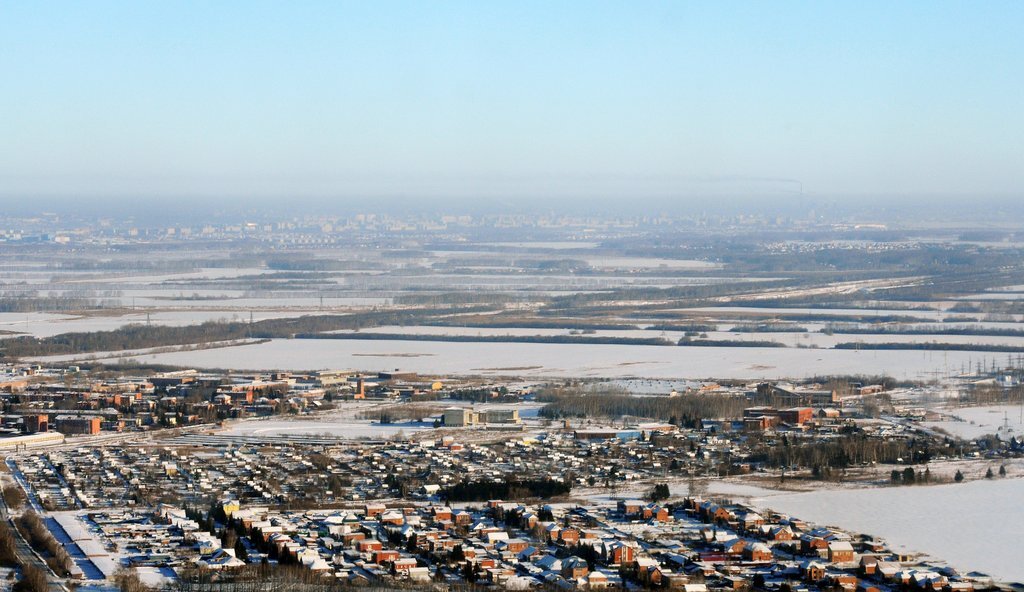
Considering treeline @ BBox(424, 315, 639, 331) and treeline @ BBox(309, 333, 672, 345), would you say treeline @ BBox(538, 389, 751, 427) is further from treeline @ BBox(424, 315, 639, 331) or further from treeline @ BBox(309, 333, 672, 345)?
treeline @ BBox(424, 315, 639, 331)

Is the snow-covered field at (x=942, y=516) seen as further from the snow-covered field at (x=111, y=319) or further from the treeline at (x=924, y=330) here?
the snow-covered field at (x=111, y=319)

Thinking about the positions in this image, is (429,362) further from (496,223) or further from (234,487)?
(496,223)

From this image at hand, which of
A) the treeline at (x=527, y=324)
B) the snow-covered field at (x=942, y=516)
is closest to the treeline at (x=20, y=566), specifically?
the snow-covered field at (x=942, y=516)

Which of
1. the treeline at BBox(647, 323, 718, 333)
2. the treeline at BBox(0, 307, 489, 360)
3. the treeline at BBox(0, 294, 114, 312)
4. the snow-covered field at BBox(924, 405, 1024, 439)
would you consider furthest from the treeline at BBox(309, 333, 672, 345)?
the snow-covered field at BBox(924, 405, 1024, 439)

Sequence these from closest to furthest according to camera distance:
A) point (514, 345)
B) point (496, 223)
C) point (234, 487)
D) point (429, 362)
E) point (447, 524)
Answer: point (447, 524)
point (234, 487)
point (429, 362)
point (514, 345)
point (496, 223)

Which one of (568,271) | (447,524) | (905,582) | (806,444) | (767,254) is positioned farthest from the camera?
(767,254)

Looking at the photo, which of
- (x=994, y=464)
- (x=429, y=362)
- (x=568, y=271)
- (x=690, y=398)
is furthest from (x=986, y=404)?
(x=568, y=271)
